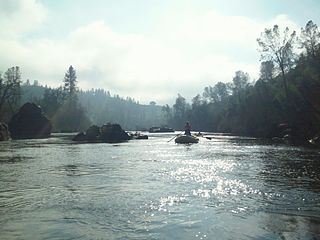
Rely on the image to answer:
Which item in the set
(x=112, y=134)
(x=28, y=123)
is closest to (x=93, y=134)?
(x=112, y=134)

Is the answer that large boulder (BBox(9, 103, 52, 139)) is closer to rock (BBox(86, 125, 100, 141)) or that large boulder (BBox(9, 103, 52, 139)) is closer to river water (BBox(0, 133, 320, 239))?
rock (BBox(86, 125, 100, 141))

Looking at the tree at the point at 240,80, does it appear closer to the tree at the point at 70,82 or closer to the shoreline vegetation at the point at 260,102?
the shoreline vegetation at the point at 260,102

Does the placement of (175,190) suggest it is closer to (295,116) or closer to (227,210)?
(227,210)

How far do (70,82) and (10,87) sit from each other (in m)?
48.0

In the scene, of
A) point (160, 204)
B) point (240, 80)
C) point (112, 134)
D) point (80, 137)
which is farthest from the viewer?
point (240, 80)

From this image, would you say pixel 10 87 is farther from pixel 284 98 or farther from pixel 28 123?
pixel 284 98

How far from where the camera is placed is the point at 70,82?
137375mm

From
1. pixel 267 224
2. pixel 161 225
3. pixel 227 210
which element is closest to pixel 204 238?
pixel 161 225

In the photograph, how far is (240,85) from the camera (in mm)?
135250

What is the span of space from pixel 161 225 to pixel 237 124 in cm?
10423

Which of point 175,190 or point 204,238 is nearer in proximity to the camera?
point 204,238

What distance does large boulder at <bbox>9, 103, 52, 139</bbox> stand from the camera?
78.1 meters

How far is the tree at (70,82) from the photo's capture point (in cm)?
13612

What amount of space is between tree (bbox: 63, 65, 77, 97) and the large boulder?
54.8 m
